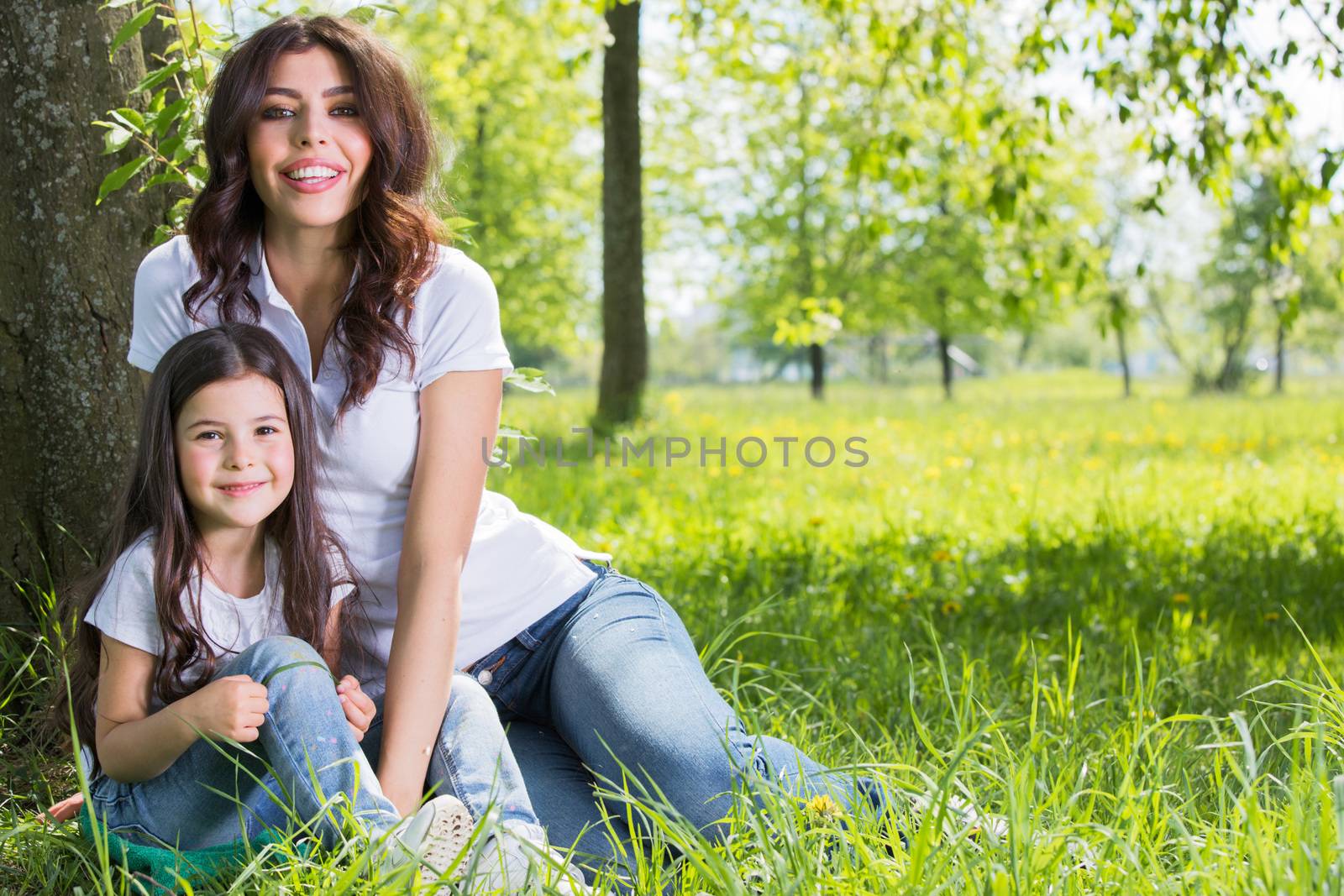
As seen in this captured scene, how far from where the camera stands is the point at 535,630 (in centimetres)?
229

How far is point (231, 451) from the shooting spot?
1.94 m

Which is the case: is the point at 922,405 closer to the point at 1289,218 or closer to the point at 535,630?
the point at 1289,218

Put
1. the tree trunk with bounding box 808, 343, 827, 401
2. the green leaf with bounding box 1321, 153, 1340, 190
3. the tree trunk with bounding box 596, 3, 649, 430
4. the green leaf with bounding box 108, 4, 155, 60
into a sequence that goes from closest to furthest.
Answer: the green leaf with bounding box 108, 4, 155, 60, the green leaf with bounding box 1321, 153, 1340, 190, the tree trunk with bounding box 596, 3, 649, 430, the tree trunk with bounding box 808, 343, 827, 401

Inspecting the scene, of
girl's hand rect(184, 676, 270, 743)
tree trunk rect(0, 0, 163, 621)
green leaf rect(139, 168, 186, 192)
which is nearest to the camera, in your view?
girl's hand rect(184, 676, 270, 743)

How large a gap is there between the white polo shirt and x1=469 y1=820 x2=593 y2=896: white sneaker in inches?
20.1

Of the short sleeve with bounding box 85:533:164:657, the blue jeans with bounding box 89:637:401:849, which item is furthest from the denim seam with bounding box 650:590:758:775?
the short sleeve with bounding box 85:533:164:657

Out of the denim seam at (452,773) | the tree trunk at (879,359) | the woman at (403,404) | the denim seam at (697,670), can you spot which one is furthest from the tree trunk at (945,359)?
the denim seam at (452,773)

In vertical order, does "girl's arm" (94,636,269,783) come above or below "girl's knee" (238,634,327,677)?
below

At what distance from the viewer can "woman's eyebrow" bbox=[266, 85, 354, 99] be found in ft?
6.87

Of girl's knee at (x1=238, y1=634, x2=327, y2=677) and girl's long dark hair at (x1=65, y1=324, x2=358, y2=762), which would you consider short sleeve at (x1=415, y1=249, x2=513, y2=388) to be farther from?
girl's knee at (x1=238, y1=634, x2=327, y2=677)

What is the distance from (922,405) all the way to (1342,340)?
102 ft

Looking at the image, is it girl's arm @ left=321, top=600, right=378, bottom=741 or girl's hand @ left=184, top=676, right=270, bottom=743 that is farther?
girl's arm @ left=321, top=600, right=378, bottom=741

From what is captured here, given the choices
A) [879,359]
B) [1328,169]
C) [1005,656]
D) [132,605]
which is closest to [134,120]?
[132,605]

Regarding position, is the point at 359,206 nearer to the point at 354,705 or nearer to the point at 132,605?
the point at 132,605
